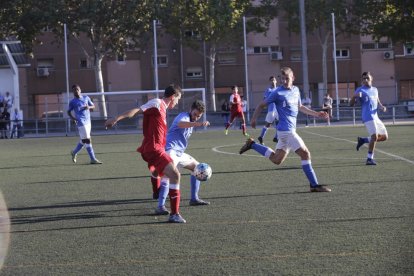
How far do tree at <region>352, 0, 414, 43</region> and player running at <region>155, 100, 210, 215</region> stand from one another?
136 ft

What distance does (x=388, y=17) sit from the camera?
55.8 metres

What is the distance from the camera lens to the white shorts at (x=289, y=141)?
13250 millimetres

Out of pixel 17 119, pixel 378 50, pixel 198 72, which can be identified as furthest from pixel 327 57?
pixel 17 119

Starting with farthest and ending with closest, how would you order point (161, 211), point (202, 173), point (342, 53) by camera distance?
1. point (342, 53)
2. point (202, 173)
3. point (161, 211)

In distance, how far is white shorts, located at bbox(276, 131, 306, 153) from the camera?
13.2 m

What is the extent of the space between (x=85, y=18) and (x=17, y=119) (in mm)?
11353

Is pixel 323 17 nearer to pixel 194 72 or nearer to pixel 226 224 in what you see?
pixel 194 72

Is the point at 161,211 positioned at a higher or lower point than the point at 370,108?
lower

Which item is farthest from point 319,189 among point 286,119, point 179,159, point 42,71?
point 42,71

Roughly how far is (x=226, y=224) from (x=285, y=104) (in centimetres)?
393

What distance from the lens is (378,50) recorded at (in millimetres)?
67250

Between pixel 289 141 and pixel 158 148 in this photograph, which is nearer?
pixel 158 148

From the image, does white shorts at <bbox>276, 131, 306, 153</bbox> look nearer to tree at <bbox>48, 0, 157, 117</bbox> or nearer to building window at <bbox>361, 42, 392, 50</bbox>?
tree at <bbox>48, 0, 157, 117</bbox>

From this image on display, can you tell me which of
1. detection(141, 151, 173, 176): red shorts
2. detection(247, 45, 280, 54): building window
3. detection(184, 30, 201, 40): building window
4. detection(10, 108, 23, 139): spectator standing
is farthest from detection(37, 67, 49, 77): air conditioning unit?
detection(141, 151, 173, 176): red shorts
